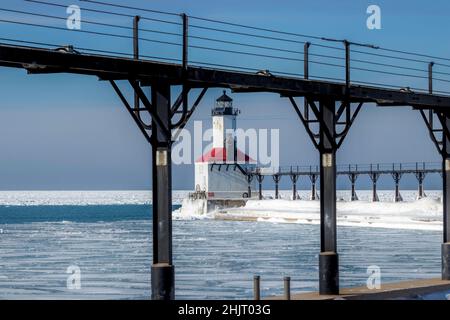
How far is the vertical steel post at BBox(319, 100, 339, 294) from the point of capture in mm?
21156

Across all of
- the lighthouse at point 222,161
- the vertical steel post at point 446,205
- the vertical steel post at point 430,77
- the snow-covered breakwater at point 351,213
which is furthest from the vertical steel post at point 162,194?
the lighthouse at point 222,161

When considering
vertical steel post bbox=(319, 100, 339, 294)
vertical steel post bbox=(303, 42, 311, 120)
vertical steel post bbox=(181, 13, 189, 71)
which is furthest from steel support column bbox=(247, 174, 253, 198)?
vertical steel post bbox=(181, 13, 189, 71)

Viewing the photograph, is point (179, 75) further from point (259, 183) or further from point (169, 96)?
point (259, 183)

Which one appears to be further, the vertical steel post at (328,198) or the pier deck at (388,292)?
the vertical steel post at (328,198)

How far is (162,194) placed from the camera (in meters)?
17.9

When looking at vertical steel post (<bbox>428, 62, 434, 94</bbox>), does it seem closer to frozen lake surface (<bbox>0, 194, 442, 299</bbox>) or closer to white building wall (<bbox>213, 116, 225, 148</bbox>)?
frozen lake surface (<bbox>0, 194, 442, 299</bbox>)

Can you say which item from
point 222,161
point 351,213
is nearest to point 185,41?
point 351,213

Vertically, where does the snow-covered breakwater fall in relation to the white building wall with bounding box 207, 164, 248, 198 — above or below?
below

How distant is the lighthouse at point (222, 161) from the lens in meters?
118

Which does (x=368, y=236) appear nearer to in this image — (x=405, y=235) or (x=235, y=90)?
(x=405, y=235)

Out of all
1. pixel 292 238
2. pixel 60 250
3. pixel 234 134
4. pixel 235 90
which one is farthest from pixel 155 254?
pixel 234 134

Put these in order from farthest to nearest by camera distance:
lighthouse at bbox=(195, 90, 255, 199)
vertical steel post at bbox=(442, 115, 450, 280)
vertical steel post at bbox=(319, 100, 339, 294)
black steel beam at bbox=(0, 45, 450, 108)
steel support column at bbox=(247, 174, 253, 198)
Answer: steel support column at bbox=(247, 174, 253, 198)
lighthouse at bbox=(195, 90, 255, 199)
vertical steel post at bbox=(442, 115, 450, 280)
vertical steel post at bbox=(319, 100, 339, 294)
black steel beam at bbox=(0, 45, 450, 108)

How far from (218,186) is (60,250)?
224 ft

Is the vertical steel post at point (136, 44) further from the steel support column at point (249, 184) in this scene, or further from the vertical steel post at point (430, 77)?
the steel support column at point (249, 184)
